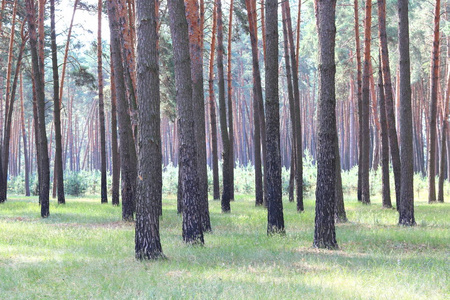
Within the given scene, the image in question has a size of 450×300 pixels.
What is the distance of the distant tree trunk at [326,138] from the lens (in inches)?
370

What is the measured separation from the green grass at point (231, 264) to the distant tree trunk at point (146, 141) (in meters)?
0.40

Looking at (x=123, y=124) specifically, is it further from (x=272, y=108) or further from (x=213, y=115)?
(x=272, y=108)

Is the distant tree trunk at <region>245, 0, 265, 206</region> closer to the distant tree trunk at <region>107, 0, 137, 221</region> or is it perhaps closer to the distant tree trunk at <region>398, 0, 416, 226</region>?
the distant tree trunk at <region>107, 0, 137, 221</region>

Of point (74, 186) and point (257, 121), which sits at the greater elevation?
point (257, 121)

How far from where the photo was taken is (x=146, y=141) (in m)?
8.31

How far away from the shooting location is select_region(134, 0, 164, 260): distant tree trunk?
825 centimetres

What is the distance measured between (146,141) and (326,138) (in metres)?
3.31

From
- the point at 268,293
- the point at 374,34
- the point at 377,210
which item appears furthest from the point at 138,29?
the point at 374,34

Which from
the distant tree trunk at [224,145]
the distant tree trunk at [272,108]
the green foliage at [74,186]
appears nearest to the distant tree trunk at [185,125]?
the distant tree trunk at [272,108]

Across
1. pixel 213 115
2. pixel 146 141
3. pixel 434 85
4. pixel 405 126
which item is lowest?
pixel 146 141

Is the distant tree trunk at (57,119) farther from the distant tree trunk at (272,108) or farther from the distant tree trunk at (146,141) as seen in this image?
the distant tree trunk at (146,141)

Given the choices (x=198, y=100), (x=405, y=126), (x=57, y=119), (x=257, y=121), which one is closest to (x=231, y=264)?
(x=198, y=100)

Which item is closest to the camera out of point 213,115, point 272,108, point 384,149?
point 272,108

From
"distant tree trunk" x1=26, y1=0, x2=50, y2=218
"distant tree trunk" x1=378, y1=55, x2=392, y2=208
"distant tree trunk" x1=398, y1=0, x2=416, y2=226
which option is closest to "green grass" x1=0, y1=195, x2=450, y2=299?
"distant tree trunk" x1=398, y1=0, x2=416, y2=226
